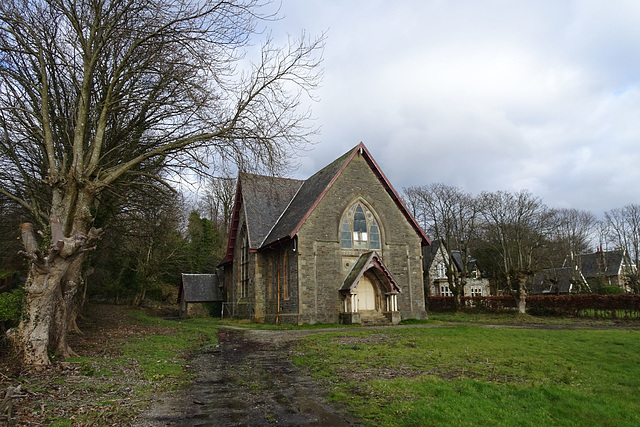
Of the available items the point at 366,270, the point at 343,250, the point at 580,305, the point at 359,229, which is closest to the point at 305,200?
the point at 359,229

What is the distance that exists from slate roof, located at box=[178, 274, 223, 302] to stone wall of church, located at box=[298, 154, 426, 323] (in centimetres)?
1533

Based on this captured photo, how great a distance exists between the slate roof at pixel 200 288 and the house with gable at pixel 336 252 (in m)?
7.34

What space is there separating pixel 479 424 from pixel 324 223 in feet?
61.5

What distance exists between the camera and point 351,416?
605 cm

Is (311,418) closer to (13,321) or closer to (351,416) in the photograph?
(351,416)

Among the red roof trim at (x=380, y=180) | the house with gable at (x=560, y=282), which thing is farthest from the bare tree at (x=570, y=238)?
the red roof trim at (x=380, y=180)

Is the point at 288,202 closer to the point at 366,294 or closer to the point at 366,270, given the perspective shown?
the point at 366,270

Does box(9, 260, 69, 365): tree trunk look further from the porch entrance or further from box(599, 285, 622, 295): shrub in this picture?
box(599, 285, 622, 295): shrub

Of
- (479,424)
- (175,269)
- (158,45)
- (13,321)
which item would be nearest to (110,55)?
(158,45)

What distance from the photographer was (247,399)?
23.6 feet

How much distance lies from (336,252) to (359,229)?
218cm

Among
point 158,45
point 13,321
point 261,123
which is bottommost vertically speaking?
point 13,321

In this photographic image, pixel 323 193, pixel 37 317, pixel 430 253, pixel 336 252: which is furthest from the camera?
pixel 430 253

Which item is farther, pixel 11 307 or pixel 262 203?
pixel 262 203
